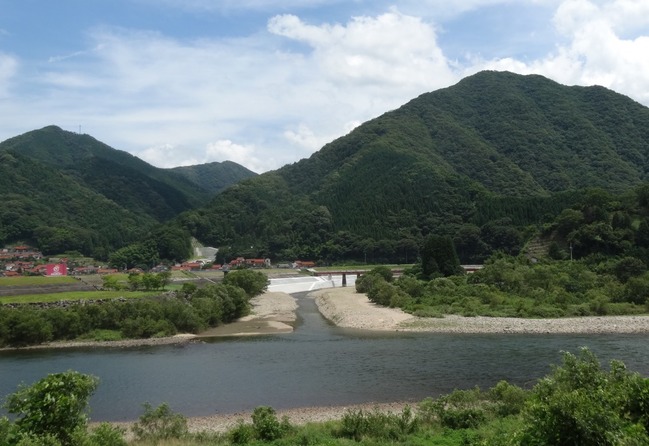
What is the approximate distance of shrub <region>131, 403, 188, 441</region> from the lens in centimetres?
1952

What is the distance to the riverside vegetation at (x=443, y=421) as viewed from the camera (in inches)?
409

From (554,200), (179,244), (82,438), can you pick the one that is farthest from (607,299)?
(179,244)

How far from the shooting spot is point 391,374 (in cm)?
3117

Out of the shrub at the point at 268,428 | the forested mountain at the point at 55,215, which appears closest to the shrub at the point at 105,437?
the shrub at the point at 268,428

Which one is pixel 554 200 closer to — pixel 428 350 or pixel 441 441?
pixel 428 350

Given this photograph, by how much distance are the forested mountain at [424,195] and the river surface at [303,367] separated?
2673 inches

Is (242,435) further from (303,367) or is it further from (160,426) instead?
(303,367)

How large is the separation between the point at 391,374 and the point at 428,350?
733 cm

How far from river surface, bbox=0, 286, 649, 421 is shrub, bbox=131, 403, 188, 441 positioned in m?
4.99

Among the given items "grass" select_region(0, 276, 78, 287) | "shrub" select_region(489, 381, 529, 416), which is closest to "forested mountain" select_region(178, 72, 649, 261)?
"grass" select_region(0, 276, 78, 287)

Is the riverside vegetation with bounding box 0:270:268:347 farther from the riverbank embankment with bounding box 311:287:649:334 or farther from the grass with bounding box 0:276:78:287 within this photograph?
the grass with bounding box 0:276:78:287

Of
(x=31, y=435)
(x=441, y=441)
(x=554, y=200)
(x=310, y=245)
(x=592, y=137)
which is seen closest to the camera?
(x=31, y=435)

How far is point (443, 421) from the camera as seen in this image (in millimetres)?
19734

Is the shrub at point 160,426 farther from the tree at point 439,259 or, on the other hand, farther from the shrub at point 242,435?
the tree at point 439,259
